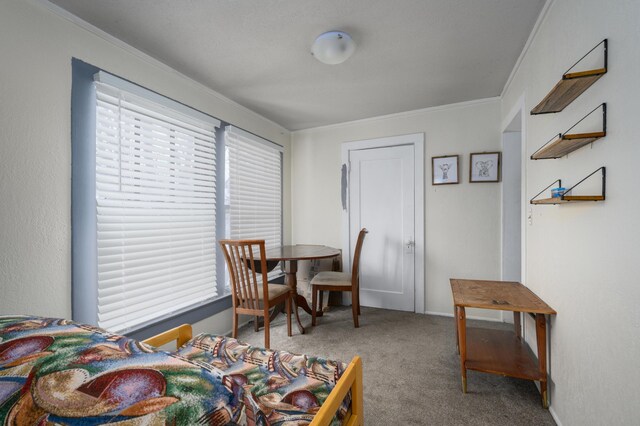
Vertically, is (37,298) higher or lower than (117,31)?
lower

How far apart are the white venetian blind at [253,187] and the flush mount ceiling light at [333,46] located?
133 centimetres

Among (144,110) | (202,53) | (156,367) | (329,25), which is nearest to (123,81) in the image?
(144,110)

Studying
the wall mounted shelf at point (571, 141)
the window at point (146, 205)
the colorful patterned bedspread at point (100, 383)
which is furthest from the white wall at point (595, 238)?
the window at point (146, 205)

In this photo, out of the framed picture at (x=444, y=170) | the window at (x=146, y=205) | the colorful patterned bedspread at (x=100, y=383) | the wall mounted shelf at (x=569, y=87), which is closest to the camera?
the colorful patterned bedspread at (x=100, y=383)

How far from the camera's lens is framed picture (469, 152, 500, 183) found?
3.03 m

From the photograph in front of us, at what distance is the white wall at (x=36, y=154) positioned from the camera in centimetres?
146

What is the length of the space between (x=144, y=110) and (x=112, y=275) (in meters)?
1.22

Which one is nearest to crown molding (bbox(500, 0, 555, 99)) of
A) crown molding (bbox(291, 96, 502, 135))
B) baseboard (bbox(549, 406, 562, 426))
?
crown molding (bbox(291, 96, 502, 135))

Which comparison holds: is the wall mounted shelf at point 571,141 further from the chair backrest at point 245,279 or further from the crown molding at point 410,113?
the chair backrest at point 245,279

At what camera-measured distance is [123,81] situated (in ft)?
6.46

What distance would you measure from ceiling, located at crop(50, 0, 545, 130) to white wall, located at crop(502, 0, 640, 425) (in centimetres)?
40

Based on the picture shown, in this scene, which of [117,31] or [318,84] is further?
[318,84]

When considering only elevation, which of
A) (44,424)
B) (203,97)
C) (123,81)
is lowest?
(44,424)

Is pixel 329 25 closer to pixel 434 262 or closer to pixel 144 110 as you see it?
pixel 144 110
